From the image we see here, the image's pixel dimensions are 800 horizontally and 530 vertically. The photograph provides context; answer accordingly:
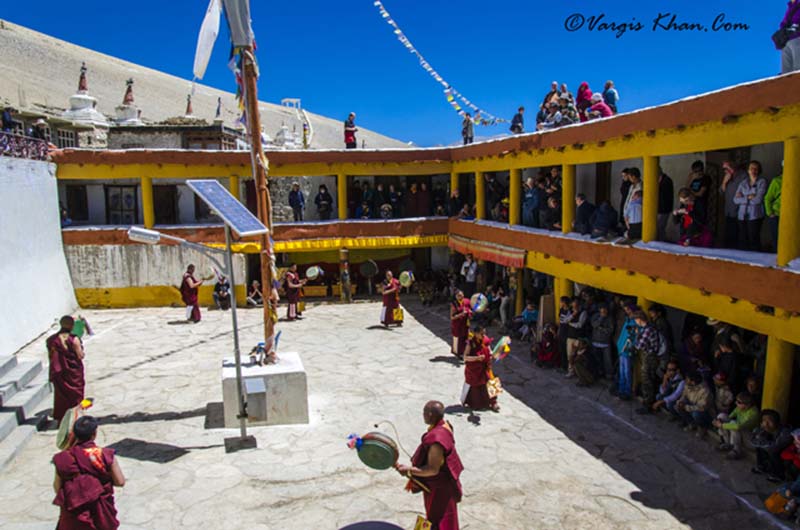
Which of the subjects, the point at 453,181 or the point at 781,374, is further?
the point at 453,181

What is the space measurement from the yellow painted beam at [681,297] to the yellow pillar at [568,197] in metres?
0.83

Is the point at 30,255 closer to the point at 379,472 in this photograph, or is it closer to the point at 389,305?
the point at 389,305

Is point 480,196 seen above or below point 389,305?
above

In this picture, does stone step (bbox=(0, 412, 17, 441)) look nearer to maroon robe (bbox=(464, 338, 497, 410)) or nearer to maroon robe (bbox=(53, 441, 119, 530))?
maroon robe (bbox=(53, 441, 119, 530))

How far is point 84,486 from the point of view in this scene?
5.41 m

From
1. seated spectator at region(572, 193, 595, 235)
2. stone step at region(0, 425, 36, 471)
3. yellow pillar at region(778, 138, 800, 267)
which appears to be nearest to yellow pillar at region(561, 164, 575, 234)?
seated spectator at region(572, 193, 595, 235)

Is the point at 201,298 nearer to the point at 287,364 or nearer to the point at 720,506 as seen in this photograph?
the point at 287,364

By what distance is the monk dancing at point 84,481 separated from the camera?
538cm

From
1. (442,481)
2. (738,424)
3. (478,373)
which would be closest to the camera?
(442,481)

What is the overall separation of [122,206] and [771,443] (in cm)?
1952

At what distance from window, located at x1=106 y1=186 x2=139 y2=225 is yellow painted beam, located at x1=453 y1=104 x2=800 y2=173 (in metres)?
13.4

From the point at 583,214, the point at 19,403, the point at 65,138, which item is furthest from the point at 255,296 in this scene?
the point at 583,214

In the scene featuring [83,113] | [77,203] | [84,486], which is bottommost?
[84,486]

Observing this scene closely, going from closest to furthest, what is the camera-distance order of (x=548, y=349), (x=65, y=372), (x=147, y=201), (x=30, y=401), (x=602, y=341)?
(x=65, y=372), (x=30, y=401), (x=602, y=341), (x=548, y=349), (x=147, y=201)
